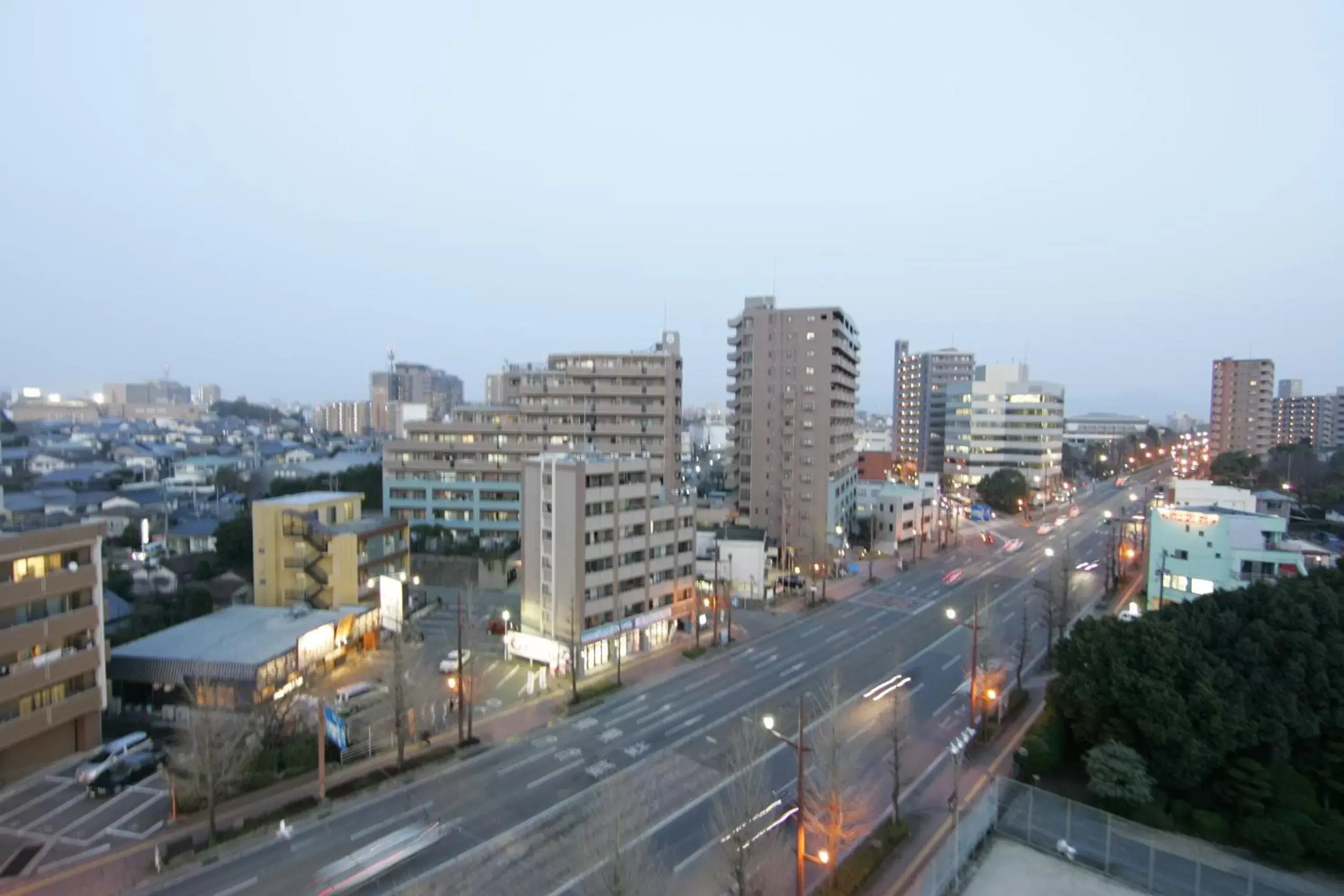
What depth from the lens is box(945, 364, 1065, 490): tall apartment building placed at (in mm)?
83000

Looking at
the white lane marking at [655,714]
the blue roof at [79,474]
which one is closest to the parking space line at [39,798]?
the white lane marking at [655,714]

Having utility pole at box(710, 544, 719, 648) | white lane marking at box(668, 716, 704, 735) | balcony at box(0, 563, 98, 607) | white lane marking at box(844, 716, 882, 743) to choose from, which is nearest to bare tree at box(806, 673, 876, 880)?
white lane marking at box(844, 716, 882, 743)

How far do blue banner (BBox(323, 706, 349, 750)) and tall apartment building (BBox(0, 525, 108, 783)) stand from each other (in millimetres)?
7468

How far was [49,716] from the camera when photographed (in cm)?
2072

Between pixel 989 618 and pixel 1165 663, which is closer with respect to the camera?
pixel 1165 663

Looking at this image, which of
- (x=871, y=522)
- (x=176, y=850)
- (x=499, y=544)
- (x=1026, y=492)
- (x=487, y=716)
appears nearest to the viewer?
(x=176, y=850)

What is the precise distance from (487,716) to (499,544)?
883 inches

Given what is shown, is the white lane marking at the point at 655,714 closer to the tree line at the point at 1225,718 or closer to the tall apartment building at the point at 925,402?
the tree line at the point at 1225,718

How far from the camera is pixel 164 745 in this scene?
21438 mm

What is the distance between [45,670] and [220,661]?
4.68 meters

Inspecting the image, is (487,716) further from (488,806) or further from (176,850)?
(176,850)

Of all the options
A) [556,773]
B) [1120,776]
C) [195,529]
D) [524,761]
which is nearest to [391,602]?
[524,761]

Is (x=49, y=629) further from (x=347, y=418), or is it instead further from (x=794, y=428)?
(x=347, y=418)

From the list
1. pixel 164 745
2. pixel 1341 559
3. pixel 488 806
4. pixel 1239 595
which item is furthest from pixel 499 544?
pixel 1341 559
